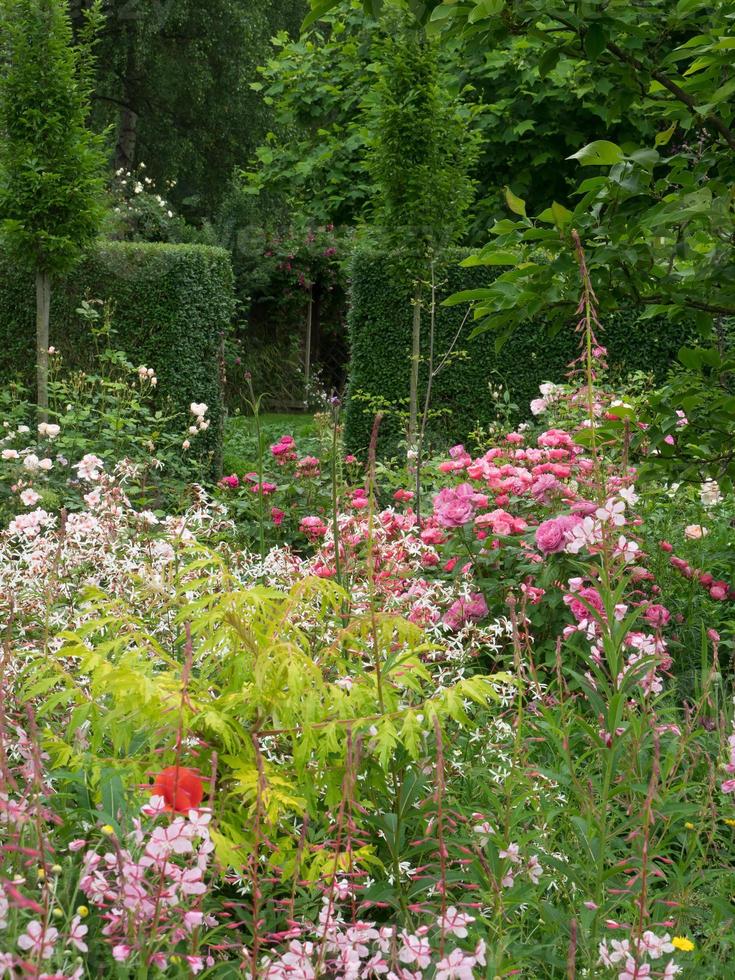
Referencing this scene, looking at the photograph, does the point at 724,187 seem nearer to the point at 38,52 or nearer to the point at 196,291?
the point at 38,52

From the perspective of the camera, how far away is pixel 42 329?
836 centimetres

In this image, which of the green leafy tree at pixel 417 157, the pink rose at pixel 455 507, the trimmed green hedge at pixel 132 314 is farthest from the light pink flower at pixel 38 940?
the trimmed green hedge at pixel 132 314

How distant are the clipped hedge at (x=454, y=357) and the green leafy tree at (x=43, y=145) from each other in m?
2.94

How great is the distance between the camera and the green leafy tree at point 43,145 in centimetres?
791

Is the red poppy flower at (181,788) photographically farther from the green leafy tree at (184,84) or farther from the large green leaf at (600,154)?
the green leafy tree at (184,84)

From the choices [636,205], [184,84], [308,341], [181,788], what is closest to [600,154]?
[636,205]

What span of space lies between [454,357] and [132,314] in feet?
9.82

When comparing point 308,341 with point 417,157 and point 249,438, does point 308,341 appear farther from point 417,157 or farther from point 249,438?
point 417,157

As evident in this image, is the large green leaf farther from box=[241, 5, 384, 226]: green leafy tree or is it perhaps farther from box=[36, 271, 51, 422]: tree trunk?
box=[241, 5, 384, 226]: green leafy tree

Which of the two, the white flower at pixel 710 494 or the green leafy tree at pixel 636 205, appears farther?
the white flower at pixel 710 494

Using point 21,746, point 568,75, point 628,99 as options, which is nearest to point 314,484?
point 628,99

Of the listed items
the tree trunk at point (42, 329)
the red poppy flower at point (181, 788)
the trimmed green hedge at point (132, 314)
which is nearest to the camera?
the red poppy flower at point (181, 788)

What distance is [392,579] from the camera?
9.83ft

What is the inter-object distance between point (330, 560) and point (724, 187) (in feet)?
→ 5.23
